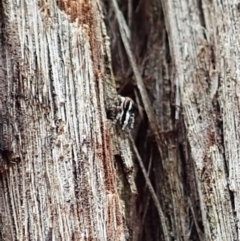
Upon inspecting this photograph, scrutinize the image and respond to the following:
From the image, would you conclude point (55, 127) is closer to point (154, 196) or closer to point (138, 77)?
point (154, 196)

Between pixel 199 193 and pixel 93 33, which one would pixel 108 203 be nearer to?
pixel 199 193

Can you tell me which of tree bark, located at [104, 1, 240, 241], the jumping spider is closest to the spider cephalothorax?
the jumping spider

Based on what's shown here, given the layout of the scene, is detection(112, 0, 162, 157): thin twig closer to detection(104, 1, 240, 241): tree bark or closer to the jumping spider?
detection(104, 1, 240, 241): tree bark

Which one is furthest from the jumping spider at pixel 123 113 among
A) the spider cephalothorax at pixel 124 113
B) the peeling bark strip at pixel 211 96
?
the peeling bark strip at pixel 211 96

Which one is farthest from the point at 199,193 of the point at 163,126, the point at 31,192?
the point at 31,192

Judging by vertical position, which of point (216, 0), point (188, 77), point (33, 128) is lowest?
point (33, 128)
